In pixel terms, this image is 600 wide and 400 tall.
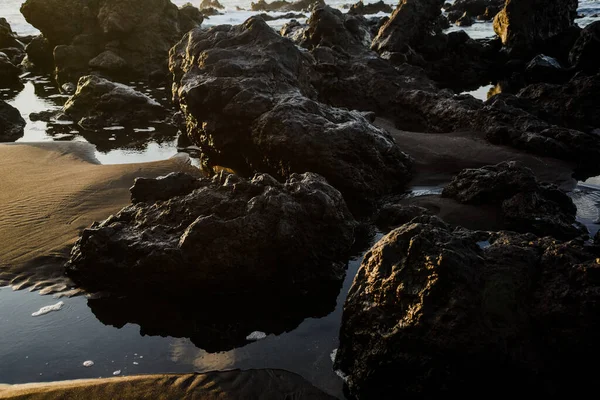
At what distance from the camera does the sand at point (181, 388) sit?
3.97 metres

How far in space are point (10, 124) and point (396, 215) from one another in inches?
386

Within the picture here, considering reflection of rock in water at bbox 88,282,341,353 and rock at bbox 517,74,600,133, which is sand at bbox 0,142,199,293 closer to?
reflection of rock in water at bbox 88,282,341,353

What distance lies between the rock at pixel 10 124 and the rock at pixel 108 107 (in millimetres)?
1308

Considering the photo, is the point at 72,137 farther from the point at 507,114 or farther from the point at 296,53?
the point at 507,114

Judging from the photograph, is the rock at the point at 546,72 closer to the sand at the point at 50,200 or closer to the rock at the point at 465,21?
the sand at the point at 50,200

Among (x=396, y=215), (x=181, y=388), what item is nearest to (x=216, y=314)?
(x=181, y=388)

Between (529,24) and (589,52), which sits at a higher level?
(529,24)

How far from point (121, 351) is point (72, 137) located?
8352 millimetres

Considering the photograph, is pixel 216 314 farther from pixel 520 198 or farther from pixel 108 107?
pixel 108 107

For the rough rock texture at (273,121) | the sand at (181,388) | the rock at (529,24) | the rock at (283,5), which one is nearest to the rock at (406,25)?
the rock at (529,24)

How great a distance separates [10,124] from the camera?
1214cm

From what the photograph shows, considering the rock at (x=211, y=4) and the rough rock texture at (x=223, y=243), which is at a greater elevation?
the rock at (x=211, y=4)

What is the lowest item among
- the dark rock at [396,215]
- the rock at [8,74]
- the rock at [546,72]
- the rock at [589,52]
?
the rock at [8,74]

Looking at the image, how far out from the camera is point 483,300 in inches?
154
